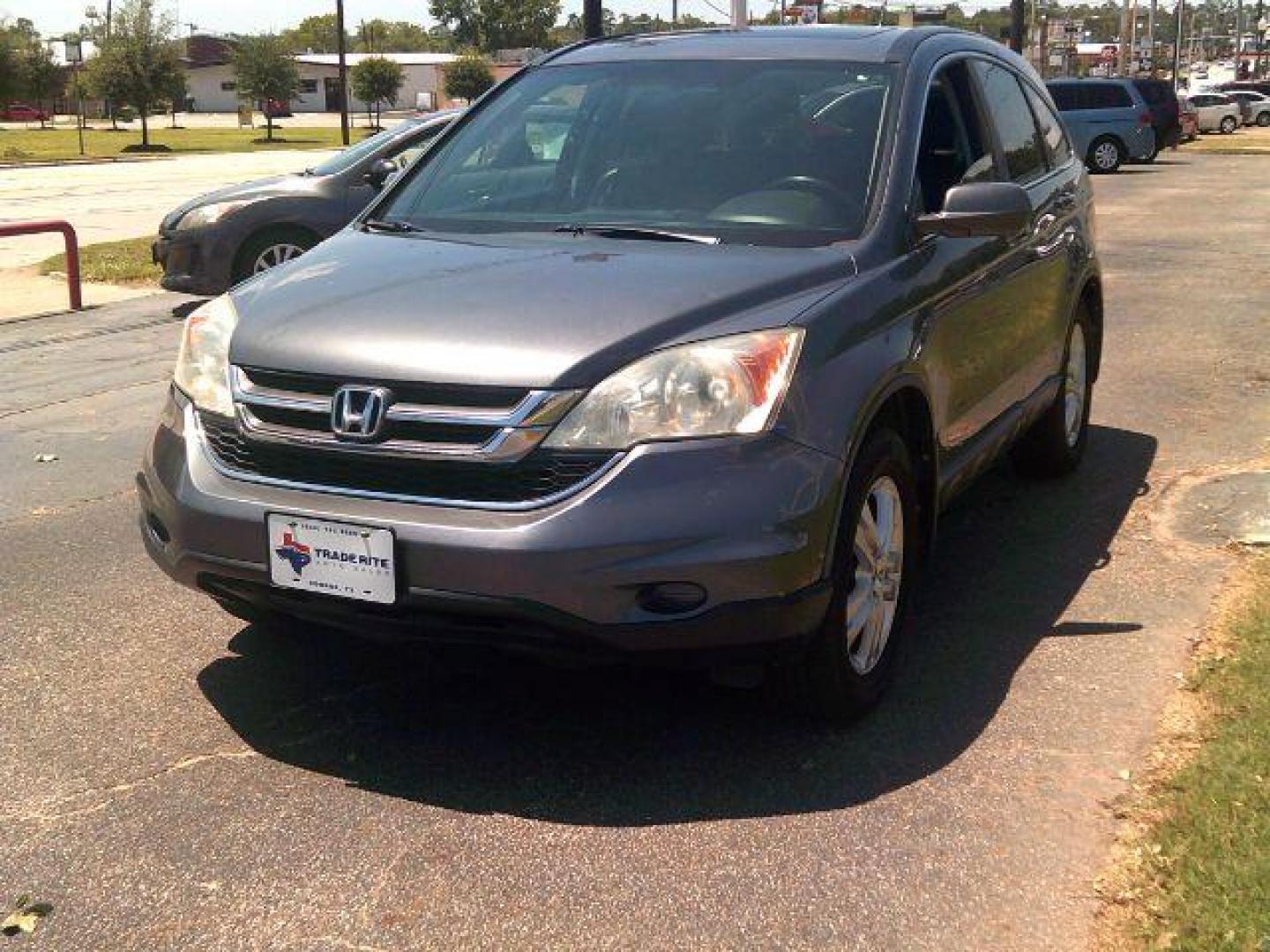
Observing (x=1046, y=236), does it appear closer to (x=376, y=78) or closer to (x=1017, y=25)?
(x=1017, y=25)

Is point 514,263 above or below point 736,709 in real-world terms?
above

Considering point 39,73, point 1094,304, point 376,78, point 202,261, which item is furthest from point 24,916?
point 376,78

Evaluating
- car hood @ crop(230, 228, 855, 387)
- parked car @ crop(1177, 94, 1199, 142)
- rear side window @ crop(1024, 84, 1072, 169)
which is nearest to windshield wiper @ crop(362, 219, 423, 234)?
car hood @ crop(230, 228, 855, 387)

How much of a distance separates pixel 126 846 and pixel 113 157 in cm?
4760

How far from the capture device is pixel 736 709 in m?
4.09

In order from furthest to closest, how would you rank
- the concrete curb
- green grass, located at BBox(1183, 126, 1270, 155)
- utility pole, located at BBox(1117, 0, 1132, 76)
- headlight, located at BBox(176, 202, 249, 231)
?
utility pole, located at BBox(1117, 0, 1132, 76) < the concrete curb < green grass, located at BBox(1183, 126, 1270, 155) < headlight, located at BBox(176, 202, 249, 231)

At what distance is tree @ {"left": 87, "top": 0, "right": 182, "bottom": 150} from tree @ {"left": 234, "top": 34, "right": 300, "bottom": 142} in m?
10.1

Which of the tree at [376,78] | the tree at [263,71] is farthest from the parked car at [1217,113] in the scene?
the tree at [263,71]

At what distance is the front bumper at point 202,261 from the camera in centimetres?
1162

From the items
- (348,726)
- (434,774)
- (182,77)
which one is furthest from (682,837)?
(182,77)

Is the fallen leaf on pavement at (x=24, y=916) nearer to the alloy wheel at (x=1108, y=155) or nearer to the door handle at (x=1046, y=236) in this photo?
the door handle at (x=1046, y=236)

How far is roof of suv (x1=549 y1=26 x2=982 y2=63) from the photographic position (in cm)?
480

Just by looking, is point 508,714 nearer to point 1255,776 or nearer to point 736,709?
point 736,709

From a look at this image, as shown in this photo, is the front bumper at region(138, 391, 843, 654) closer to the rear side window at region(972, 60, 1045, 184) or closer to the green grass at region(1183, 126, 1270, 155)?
the rear side window at region(972, 60, 1045, 184)
